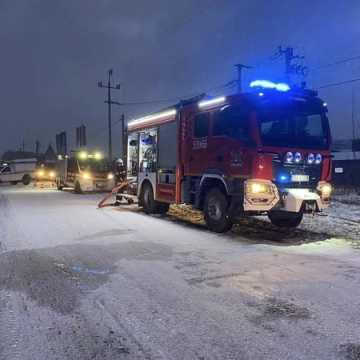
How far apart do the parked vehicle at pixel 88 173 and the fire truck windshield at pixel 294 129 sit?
1729 centimetres

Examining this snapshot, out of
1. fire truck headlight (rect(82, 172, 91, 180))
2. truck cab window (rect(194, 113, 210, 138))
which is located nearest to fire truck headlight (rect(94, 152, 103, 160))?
fire truck headlight (rect(82, 172, 91, 180))

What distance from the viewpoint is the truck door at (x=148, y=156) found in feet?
→ 46.7

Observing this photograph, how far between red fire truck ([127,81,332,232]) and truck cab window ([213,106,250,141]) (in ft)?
0.07

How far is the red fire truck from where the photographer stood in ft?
32.0

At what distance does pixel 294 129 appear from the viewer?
10.3 m

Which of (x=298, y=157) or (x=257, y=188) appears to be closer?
(x=257, y=188)

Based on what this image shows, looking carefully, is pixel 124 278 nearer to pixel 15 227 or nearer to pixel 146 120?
pixel 15 227

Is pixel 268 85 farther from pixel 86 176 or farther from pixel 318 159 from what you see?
pixel 86 176

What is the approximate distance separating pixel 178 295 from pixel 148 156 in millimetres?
9254

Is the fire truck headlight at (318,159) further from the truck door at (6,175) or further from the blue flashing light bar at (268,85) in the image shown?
the truck door at (6,175)

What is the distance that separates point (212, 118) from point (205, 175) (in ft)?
4.44

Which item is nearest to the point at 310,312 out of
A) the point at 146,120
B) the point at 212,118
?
the point at 212,118

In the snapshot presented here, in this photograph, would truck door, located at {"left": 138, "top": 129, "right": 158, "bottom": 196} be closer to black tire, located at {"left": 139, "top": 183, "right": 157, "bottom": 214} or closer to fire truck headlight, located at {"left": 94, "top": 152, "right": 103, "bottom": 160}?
black tire, located at {"left": 139, "top": 183, "right": 157, "bottom": 214}

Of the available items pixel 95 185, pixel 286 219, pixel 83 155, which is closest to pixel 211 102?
pixel 286 219
